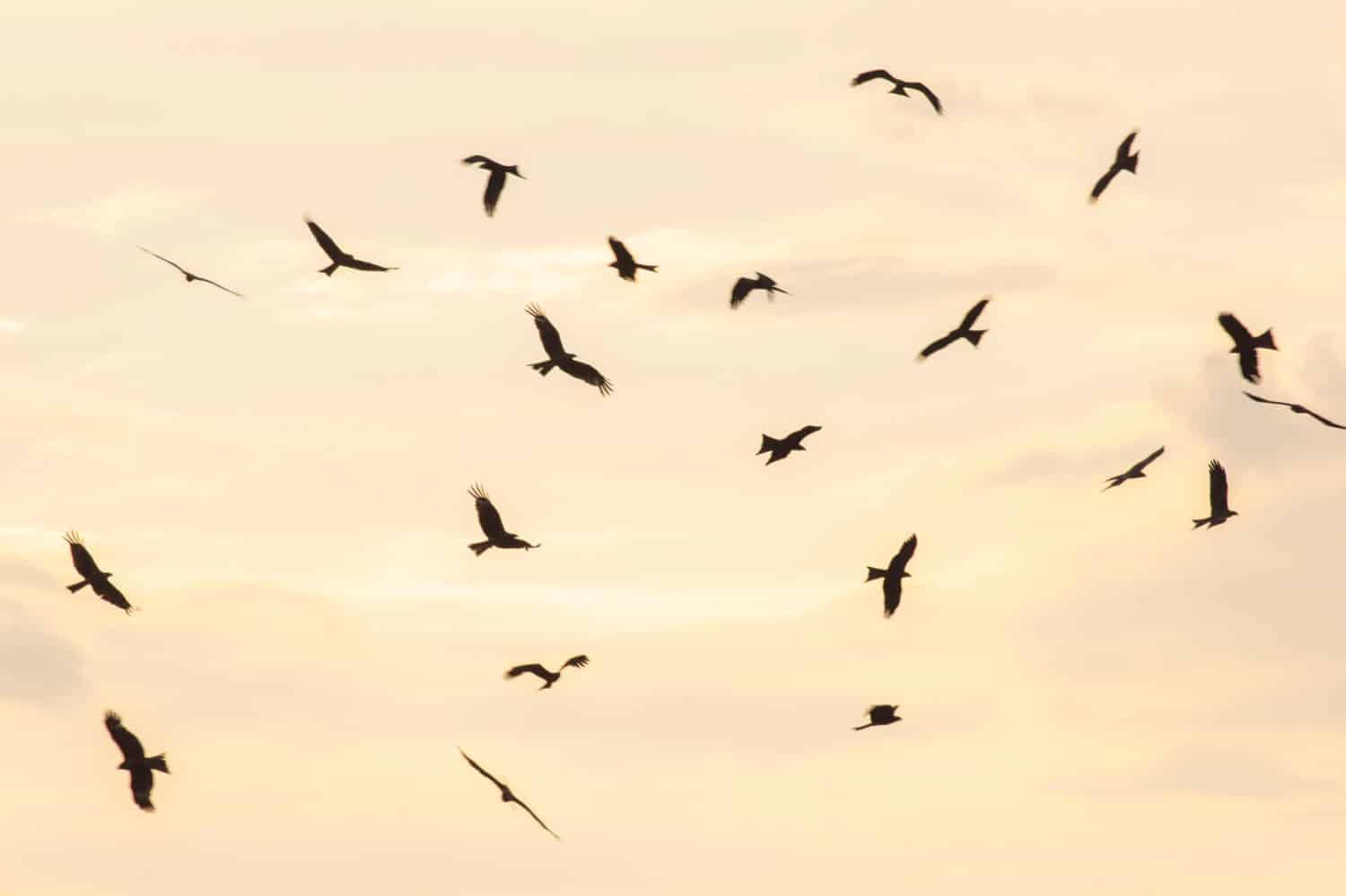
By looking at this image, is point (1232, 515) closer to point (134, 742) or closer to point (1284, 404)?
point (1284, 404)

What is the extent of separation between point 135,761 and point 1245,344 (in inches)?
→ 1203

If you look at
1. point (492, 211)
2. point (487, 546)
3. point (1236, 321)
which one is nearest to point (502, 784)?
point (487, 546)

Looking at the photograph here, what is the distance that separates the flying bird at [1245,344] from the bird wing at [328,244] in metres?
24.3

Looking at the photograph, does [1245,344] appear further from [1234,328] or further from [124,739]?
[124,739]

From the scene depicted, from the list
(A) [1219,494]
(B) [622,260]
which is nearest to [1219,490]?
(A) [1219,494]

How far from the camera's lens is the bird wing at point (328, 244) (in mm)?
78062

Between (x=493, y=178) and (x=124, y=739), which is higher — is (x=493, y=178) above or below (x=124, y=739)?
above

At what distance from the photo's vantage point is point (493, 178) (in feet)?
272

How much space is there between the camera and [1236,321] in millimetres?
73250

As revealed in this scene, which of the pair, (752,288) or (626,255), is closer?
(626,255)

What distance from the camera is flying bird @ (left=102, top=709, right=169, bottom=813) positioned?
2810 inches

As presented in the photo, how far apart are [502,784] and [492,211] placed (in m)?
16.9

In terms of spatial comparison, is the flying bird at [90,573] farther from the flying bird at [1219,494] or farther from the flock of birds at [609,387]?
the flying bird at [1219,494]

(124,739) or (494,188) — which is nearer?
(124,739)
